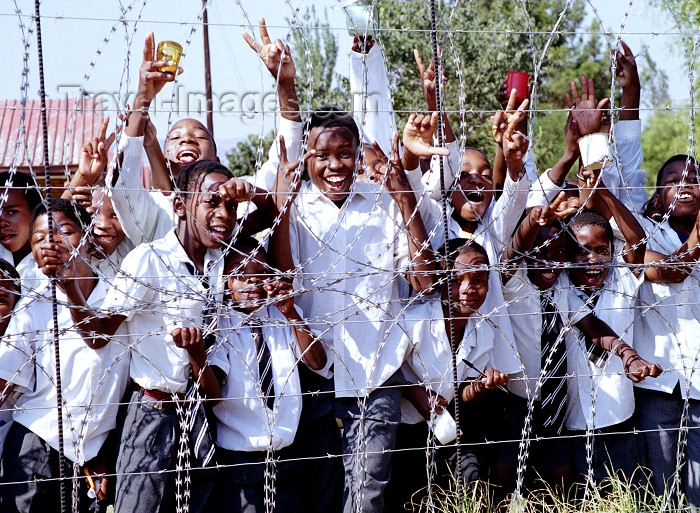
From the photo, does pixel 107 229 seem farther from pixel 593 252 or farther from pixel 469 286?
pixel 593 252

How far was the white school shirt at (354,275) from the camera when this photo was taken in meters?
3.90

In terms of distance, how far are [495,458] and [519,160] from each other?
55.1 inches

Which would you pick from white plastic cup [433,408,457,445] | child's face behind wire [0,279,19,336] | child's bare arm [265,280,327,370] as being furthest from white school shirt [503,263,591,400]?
child's face behind wire [0,279,19,336]

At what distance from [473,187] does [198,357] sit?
62.7 inches

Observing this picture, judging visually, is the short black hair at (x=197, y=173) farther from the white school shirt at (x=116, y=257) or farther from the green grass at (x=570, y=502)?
the green grass at (x=570, y=502)

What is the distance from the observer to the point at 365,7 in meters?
4.05

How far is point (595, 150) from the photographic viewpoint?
4027 mm

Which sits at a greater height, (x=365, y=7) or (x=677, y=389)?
(x=365, y=7)

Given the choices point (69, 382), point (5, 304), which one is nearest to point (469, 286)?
point (69, 382)

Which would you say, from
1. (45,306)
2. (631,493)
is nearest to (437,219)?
(631,493)

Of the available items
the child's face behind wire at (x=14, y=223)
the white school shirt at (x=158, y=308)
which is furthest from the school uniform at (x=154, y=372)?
the child's face behind wire at (x=14, y=223)

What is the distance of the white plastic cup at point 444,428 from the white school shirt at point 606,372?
65 centimetres

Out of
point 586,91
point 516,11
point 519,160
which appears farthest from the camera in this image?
point 516,11

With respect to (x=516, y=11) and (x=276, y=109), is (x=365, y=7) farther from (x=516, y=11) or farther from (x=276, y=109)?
(x=516, y=11)
